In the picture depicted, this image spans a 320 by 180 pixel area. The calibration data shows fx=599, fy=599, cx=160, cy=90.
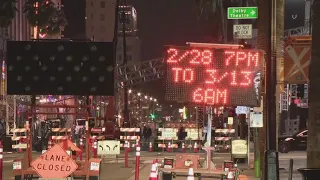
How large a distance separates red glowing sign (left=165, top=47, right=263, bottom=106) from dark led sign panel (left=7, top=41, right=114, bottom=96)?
1655 millimetres

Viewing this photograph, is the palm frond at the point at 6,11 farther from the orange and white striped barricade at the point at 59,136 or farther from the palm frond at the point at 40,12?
the orange and white striped barricade at the point at 59,136

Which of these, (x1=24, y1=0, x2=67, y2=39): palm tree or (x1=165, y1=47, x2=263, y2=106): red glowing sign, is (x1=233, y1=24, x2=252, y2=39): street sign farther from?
(x1=24, y1=0, x2=67, y2=39): palm tree

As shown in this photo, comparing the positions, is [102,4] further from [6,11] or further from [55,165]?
[6,11]

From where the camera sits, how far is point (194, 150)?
3378cm

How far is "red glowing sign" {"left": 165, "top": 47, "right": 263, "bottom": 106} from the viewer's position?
1417 cm

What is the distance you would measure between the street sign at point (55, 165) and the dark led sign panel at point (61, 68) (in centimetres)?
222

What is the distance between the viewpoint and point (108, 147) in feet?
81.1

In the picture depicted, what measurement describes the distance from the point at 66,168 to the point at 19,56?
3.65 m

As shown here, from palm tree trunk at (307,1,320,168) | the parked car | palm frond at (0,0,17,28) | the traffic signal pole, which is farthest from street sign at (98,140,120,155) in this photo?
palm frond at (0,0,17,28)

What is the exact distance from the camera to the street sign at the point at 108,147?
24500 millimetres

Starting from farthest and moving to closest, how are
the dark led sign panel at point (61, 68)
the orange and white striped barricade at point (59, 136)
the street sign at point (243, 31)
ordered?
the orange and white striped barricade at point (59, 136) → the street sign at point (243, 31) → the dark led sign panel at point (61, 68)

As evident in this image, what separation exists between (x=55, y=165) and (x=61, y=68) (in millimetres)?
2881

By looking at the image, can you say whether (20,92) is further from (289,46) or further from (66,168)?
(289,46)

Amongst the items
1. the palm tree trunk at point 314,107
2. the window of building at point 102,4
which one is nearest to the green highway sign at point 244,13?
the palm tree trunk at point 314,107
